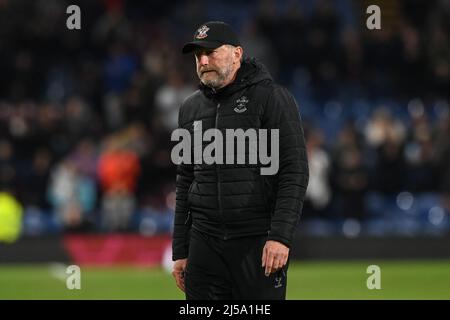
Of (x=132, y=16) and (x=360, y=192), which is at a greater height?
(x=132, y=16)

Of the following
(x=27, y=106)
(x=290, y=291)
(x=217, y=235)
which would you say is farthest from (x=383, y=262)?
(x=217, y=235)

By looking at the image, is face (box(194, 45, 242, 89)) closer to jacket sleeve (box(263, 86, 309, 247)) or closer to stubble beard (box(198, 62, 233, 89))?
stubble beard (box(198, 62, 233, 89))

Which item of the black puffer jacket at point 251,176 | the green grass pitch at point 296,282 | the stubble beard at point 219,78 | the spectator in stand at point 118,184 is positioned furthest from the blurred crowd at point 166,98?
the stubble beard at point 219,78

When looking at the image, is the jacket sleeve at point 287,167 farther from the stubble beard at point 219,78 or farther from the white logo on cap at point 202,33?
the white logo on cap at point 202,33

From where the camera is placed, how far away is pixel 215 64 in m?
5.62

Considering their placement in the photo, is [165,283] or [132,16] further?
[132,16]

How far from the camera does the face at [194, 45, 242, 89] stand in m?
5.61

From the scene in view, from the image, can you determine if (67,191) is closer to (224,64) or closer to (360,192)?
(360,192)

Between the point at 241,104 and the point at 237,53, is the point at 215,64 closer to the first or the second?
the point at 237,53

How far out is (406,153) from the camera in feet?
52.6

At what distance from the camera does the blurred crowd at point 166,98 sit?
1559 centimetres

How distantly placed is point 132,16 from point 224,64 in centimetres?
1412

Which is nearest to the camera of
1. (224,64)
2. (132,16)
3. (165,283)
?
(224,64)

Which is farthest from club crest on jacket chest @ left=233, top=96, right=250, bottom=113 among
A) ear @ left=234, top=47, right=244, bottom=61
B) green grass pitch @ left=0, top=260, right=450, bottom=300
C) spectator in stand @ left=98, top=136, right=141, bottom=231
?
spectator in stand @ left=98, top=136, right=141, bottom=231
